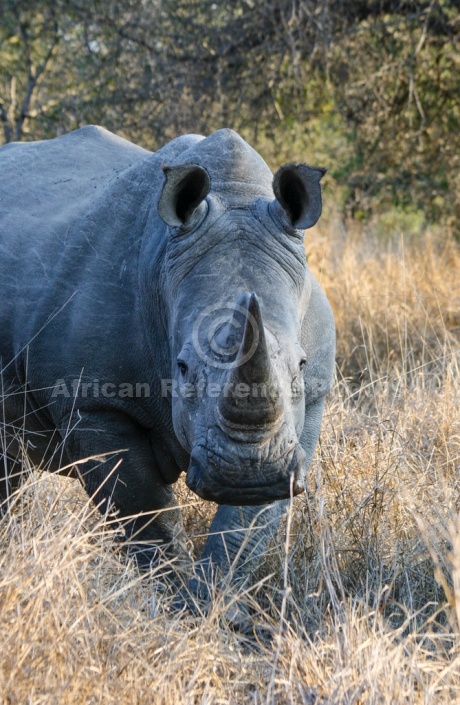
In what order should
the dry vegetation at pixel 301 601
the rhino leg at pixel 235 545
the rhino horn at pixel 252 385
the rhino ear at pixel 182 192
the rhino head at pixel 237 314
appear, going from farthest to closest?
the rhino leg at pixel 235 545
the rhino ear at pixel 182 192
the rhino head at pixel 237 314
the rhino horn at pixel 252 385
the dry vegetation at pixel 301 601

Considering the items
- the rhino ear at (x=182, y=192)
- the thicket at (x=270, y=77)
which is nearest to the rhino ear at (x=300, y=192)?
the rhino ear at (x=182, y=192)

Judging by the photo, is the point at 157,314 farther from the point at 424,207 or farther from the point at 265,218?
the point at 424,207

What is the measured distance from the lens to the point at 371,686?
2666 millimetres

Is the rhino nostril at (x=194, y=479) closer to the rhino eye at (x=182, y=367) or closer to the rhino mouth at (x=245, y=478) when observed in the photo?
the rhino mouth at (x=245, y=478)

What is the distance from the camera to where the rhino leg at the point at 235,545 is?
388 cm

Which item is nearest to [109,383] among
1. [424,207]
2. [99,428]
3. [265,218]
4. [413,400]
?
[99,428]

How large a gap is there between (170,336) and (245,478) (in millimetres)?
759

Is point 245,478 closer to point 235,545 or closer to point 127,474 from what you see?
point 235,545

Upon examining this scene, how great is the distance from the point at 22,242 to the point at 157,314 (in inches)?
34.2

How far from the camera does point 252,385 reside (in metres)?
3.10

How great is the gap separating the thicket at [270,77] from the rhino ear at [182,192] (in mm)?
6428

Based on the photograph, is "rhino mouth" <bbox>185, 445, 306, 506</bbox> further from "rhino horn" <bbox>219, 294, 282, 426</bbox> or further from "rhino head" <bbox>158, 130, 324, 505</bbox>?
"rhino horn" <bbox>219, 294, 282, 426</bbox>

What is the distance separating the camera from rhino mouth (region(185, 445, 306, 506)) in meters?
3.16

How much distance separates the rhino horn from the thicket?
720 cm
